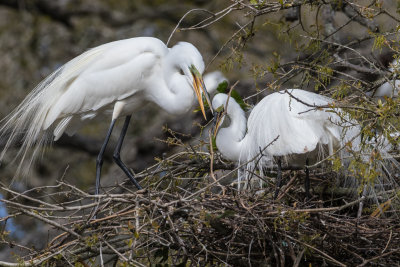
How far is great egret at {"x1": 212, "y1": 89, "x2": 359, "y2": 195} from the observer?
140 inches

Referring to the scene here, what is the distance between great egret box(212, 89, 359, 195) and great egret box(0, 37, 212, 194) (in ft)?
0.79

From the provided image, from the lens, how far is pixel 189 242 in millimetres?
3150

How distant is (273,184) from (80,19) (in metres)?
5.23

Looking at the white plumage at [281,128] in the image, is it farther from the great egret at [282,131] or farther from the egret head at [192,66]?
the egret head at [192,66]

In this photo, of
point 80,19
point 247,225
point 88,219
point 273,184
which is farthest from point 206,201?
point 80,19

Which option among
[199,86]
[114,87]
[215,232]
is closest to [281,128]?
[199,86]

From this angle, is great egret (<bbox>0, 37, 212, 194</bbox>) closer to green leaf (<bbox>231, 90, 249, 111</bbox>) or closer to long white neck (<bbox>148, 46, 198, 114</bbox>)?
long white neck (<bbox>148, 46, 198, 114</bbox>)

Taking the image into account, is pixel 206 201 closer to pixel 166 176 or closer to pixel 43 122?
pixel 166 176

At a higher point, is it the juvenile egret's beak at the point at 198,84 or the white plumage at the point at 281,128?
the juvenile egret's beak at the point at 198,84

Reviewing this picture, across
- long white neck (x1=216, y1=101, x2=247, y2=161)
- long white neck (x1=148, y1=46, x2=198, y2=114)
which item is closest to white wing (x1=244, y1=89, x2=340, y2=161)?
long white neck (x1=216, y1=101, x2=247, y2=161)

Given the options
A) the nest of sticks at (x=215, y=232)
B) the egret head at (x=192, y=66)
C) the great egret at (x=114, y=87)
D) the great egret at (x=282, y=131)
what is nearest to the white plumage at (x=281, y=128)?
the great egret at (x=282, y=131)

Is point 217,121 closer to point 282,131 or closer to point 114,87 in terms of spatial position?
point 282,131

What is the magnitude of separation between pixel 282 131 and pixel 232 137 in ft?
1.17

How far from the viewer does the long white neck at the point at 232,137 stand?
12.8 feet
